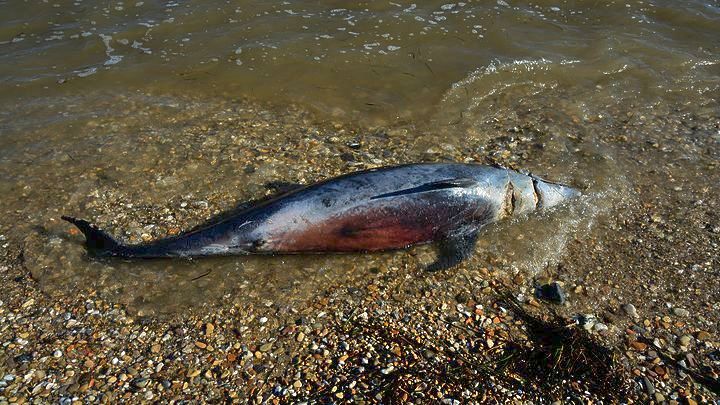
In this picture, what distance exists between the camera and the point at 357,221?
508cm

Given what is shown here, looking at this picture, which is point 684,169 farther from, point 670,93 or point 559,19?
point 559,19

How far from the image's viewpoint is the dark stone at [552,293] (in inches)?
191

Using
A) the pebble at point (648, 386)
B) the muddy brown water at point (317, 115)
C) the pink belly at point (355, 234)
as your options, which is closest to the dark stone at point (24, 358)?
the muddy brown water at point (317, 115)

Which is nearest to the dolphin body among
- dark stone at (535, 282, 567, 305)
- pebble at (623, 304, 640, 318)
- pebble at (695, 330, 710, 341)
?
dark stone at (535, 282, 567, 305)

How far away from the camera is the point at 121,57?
8.66 metres

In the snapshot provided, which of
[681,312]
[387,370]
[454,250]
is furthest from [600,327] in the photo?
[387,370]

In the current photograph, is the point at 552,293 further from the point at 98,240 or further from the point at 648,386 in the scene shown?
the point at 98,240

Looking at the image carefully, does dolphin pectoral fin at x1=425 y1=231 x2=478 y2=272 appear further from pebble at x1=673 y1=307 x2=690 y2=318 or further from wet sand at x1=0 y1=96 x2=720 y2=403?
pebble at x1=673 y1=307 x2=690 y2=318

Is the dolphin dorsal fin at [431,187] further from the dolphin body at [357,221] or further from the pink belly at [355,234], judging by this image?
the pink belly at [355,234]

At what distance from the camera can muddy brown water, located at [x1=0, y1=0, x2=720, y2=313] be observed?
209 inches

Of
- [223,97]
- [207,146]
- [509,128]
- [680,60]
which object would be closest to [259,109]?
[223,97]

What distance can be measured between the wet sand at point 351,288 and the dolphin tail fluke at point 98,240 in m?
0.13

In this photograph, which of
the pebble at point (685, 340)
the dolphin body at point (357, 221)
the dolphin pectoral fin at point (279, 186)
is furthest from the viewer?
the dolphin pectoral fin at point (279, 186)

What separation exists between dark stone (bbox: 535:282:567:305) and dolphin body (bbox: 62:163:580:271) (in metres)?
0.76
